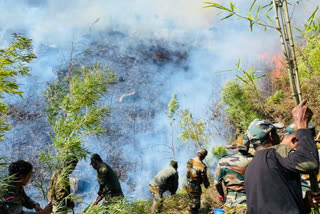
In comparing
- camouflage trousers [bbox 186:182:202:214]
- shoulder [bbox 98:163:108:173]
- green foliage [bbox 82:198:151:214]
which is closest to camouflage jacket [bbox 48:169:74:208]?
green foliage [bbox 82:198:151:214]

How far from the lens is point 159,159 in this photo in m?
44.5

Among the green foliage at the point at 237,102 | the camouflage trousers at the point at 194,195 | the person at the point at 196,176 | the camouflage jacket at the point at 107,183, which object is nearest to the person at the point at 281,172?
the camouflage jacket at the point at 107,183

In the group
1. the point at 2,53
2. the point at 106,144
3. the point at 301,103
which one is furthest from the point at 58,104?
the point at 106,144

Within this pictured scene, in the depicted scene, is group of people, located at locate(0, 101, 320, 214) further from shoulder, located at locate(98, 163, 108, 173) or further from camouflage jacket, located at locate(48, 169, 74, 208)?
shoulder, located at locate(98, 163, 108, 173)

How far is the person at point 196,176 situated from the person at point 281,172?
3.89 meters

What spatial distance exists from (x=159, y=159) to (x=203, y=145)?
30.7m

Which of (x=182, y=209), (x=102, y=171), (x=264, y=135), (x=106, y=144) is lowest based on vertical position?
(x=106, y=144)

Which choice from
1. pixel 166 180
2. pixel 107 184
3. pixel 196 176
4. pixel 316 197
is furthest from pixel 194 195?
pixel 316 197

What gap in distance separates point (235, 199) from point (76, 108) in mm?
2411

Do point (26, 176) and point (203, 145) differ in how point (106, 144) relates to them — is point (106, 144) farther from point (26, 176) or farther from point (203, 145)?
point (26, 176)

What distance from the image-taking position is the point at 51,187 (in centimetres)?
325

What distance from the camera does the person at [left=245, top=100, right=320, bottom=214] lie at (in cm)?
164

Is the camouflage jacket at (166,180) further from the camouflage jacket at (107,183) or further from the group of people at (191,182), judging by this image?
the camouflage jacket at (107,183)

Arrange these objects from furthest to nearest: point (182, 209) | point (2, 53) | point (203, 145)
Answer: point (203, 145) → point (182, 209) → point (2, 53)
